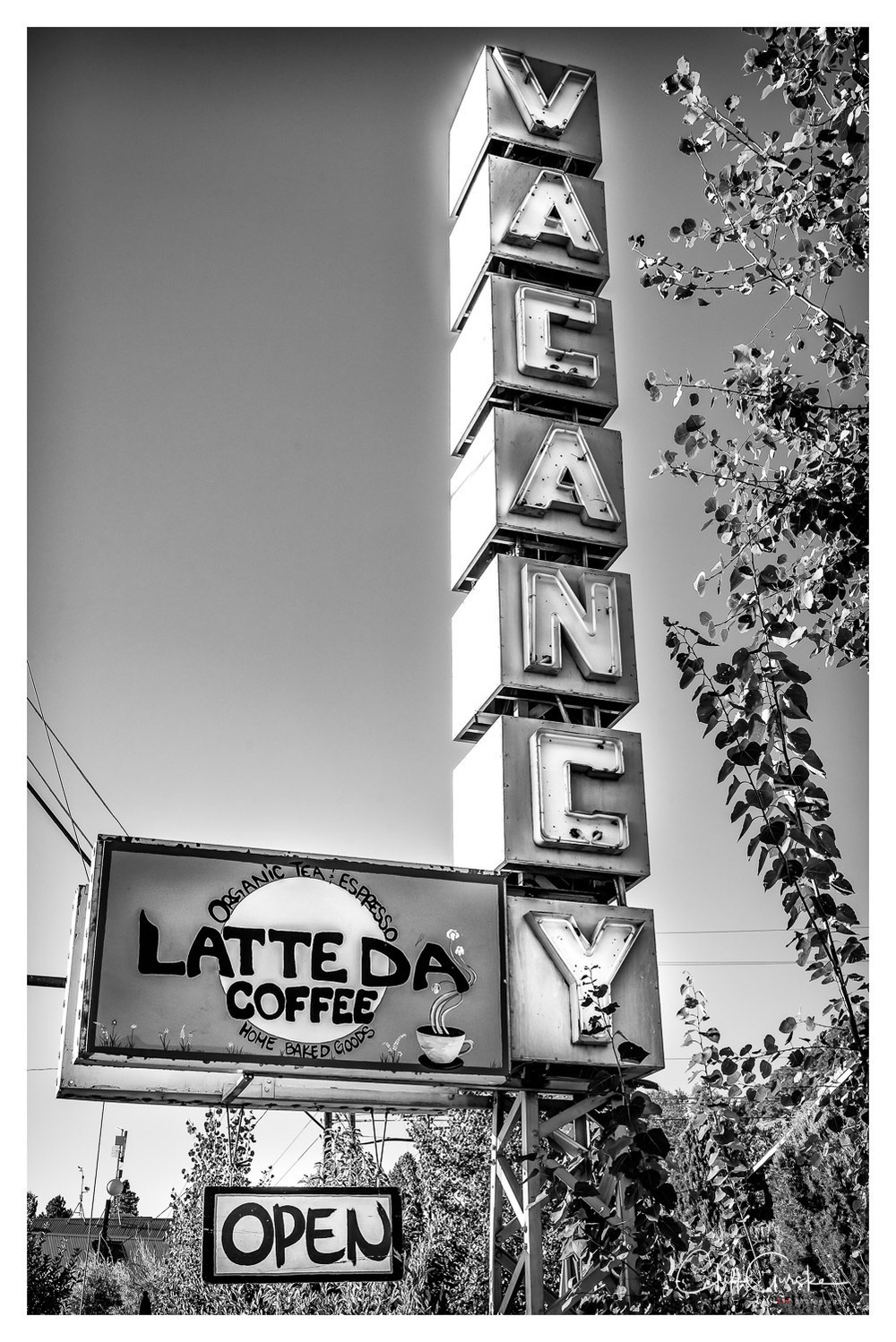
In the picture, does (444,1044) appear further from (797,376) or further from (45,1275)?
(45,1275)

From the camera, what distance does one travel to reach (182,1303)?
30.8 meters

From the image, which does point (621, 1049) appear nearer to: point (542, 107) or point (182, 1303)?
point (542, 107)

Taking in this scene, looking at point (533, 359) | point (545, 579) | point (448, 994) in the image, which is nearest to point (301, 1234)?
point (448, 994)

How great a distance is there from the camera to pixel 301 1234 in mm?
8680

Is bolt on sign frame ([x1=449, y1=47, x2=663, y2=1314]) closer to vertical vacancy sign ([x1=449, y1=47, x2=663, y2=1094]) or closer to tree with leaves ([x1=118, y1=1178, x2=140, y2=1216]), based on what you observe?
vertical vacancy sign ([x1=449, y1=47, x2=663, y2=1094])

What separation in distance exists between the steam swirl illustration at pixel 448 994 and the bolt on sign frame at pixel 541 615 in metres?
0.42

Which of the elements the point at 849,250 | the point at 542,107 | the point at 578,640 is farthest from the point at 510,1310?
the point at 542,107

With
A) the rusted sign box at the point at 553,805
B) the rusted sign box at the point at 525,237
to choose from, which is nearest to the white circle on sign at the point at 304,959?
the rusted sign box at the point at 553,805

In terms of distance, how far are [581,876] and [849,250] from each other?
18.8 feet

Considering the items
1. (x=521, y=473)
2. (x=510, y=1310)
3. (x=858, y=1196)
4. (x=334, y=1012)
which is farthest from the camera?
(x=521, y=473)

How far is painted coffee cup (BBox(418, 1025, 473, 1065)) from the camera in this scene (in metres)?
9.61

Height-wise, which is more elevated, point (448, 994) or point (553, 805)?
point (553, 805)

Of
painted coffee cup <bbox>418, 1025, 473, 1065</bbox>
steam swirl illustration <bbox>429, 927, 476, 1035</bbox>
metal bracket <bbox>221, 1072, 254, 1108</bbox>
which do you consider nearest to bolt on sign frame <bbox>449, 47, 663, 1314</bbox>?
steam swirl illustration <bbox>429, 927, 476, 1035</bbox>

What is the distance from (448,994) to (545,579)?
394cm
